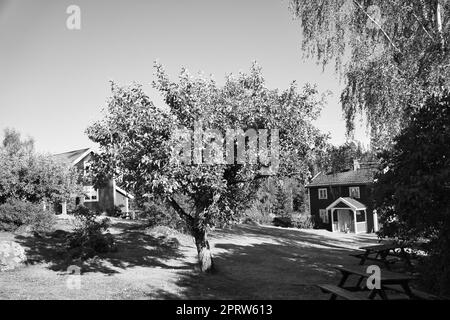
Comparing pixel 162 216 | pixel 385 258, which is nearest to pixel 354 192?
pixel 162 216

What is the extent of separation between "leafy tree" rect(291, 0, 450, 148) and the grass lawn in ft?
25.1

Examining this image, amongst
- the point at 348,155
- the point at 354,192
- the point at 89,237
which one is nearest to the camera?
the point at 89,237

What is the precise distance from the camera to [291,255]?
65.7 feet

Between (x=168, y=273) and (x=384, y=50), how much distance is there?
603 inches

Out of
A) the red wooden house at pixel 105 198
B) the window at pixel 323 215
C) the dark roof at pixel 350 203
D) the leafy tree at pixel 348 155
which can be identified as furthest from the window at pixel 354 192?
the red wooden house at pixel 105 198

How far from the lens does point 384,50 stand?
19391 mm

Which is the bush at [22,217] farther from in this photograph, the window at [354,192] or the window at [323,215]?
the window at [354,192]

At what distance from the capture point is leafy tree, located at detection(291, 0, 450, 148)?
16000 mm

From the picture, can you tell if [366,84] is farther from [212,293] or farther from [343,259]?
[212,293]

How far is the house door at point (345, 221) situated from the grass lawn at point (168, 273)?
80.9 ft

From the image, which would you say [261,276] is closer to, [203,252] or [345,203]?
[203,252]

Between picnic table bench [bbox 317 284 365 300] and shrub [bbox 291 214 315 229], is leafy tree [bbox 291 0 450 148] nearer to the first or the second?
picnic table bench [bbox 317 284 365 300]

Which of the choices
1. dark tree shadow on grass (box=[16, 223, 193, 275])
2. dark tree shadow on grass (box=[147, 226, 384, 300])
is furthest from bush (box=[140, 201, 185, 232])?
dark tree shadow on grass (box=[147, 226, 384, 300])

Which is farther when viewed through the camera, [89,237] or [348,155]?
[348,155]
